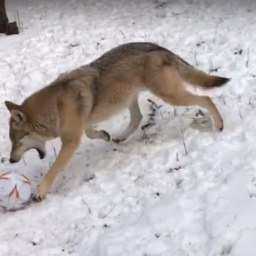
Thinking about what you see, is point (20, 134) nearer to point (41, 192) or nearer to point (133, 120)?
point (41, 192)

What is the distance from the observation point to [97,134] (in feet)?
20.7

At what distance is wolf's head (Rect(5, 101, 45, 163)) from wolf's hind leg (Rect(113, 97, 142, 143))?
2.91ft

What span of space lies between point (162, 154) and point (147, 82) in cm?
75

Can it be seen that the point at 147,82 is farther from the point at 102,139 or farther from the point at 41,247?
the point at 41,247

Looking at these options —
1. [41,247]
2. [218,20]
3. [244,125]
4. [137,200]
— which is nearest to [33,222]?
[41,247]

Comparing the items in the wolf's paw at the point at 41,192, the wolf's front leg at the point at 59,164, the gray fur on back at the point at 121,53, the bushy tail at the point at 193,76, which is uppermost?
the gray fur on back at the point at 121,53

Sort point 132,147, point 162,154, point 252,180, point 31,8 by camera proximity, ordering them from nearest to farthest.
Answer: point 252,180 → point 162,154 → point 132,147 → point 31,8

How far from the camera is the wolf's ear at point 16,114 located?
562cm

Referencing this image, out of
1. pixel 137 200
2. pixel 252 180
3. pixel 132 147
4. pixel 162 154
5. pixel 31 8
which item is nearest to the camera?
pixel 252 180

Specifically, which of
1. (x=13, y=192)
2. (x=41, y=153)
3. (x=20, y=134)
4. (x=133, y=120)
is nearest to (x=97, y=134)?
(x=133, y=120)

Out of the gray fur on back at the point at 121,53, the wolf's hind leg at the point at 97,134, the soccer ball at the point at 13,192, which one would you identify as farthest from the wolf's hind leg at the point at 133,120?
the soccer ball at the point at 13,192

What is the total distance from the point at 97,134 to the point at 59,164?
75 cm

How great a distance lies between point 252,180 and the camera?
187 inches

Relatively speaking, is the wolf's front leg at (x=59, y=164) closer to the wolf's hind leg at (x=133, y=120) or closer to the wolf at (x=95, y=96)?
the wolf at (x=95, y=96)
